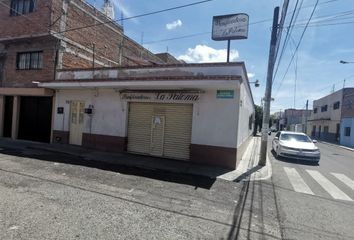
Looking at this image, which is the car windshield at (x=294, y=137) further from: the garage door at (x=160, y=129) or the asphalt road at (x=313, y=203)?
the garage door at (x=160, y=129)

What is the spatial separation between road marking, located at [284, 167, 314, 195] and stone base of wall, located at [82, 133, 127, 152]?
7.48 metres

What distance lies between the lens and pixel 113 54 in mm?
21578

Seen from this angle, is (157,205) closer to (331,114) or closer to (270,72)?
(270,72)

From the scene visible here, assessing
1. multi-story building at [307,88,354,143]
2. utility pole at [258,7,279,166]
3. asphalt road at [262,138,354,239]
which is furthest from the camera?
multi-story building at [307,88,354,143]

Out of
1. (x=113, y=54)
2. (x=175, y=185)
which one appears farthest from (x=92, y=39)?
(x=175, y=185)

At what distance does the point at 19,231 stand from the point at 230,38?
12.4 m

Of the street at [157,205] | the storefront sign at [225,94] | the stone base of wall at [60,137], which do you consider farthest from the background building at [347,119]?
the stone base of wall at [60,137]

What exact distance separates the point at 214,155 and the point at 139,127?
13.1 ft

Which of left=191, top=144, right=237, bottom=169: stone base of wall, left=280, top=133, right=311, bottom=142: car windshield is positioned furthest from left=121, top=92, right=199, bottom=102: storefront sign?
left=280, top=133, right=311, bottom=142: car windshield

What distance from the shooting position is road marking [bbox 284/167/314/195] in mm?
8886

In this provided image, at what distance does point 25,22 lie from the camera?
16.4 meters

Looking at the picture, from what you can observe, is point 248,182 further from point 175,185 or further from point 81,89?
point 81,89

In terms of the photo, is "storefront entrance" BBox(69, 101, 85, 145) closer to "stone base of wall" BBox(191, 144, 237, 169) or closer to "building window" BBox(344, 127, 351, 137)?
"stone base of wall" BBox(191, 144, 237, 169)

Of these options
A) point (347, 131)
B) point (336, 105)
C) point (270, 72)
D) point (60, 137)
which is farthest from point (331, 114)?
point (60, 137)
